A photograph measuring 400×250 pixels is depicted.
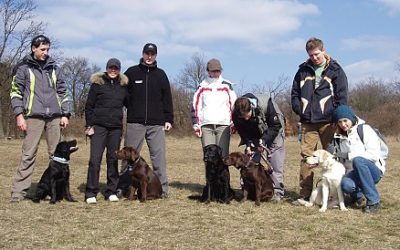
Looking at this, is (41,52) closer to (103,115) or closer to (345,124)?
(103,115)

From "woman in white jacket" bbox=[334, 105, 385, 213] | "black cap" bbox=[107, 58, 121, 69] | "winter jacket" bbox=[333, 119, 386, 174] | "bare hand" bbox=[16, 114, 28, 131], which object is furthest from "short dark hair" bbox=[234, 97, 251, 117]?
"bare hand" bbox=[16, 114, 28, 131]

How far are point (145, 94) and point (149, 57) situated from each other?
0.57 m

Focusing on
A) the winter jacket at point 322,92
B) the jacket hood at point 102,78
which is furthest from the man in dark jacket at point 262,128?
the jacket hood at point 102,78

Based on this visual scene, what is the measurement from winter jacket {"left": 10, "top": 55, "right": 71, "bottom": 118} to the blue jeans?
4174mm

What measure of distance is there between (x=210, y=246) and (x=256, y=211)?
70.9 inches

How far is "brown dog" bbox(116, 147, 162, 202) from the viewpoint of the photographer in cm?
700

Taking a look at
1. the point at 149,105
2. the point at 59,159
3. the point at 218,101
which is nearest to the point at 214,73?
the point at 218,101

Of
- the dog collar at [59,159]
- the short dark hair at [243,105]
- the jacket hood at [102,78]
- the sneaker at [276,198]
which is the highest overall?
the jacket hood at [102,78]

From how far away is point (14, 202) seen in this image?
21.9ft

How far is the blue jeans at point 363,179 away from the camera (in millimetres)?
6121

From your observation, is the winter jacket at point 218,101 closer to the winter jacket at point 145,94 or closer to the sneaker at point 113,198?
the winter jacket at point 145,94

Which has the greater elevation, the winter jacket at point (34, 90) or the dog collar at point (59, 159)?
the winter jacket at point (34, 90)

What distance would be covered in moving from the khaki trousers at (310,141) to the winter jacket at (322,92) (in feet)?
0.44

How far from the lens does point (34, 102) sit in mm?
6645
